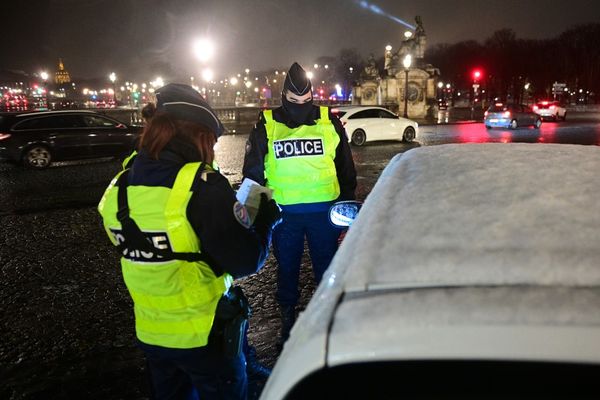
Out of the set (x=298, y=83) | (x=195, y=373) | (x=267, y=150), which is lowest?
(x=195, y=373)

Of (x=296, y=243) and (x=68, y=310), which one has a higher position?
(x=296, y=243)

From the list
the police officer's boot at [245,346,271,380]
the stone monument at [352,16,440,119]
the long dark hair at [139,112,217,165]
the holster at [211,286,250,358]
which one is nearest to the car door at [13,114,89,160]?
the police officer's boot at [245,346,271,380]

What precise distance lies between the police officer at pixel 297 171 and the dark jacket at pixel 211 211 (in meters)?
1.46

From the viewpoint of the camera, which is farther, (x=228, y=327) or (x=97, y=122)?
(x=97, y=122)

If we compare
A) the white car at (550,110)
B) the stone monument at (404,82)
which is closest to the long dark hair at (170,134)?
the stone monument at (404,82)

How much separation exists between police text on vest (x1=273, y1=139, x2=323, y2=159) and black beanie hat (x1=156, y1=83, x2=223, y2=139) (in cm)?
132

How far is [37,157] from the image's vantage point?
13.2m

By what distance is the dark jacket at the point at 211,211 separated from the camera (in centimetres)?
180

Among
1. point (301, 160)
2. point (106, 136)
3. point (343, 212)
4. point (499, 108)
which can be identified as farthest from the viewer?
point (499, 108)

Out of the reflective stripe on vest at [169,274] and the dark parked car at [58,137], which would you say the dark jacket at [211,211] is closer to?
the reflective stripe on vest at [169,274]

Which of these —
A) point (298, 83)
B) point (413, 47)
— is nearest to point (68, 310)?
point (298, 83)

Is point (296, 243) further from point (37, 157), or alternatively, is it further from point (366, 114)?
point (366, 114)

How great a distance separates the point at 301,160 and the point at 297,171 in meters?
0.08

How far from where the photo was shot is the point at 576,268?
0.99m
